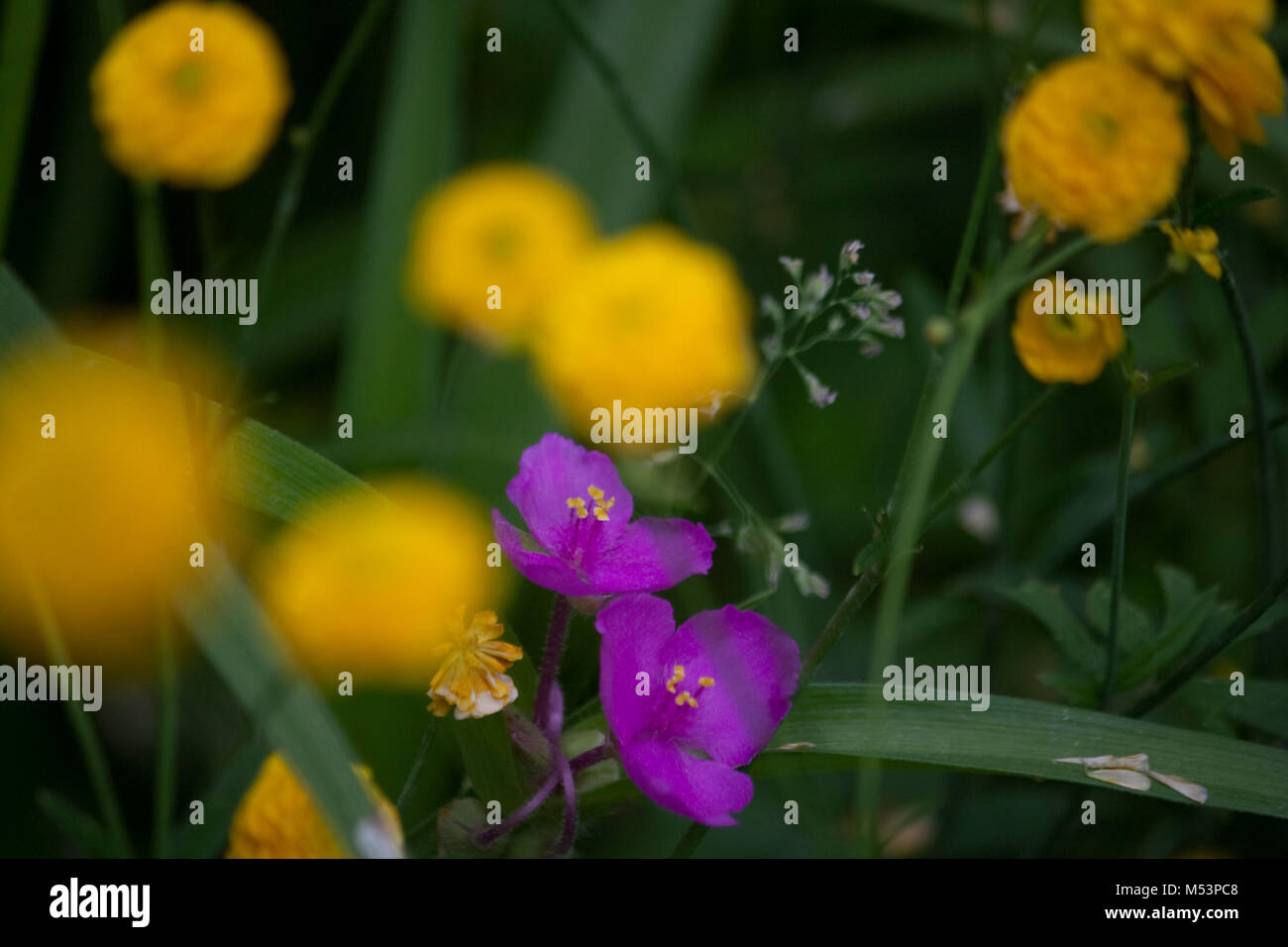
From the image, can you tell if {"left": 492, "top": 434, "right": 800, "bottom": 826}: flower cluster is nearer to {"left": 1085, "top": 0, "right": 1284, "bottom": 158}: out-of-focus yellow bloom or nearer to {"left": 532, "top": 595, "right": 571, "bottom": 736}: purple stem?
{"left": 532, "top": 595, "right": 571, "bottom": 736}: purple stem

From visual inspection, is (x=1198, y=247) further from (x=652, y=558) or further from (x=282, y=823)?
(x=282, y=823)

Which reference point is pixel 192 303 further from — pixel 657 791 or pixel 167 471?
pixel 657 791

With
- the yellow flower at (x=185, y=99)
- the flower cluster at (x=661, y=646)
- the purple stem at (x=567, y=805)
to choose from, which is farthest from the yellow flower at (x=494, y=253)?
the purple stem at (x=567, y=805)

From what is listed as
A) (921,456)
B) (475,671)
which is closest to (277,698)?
(475,671)

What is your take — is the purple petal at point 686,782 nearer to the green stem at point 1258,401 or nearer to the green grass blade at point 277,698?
the green grass blade at point 277,698
